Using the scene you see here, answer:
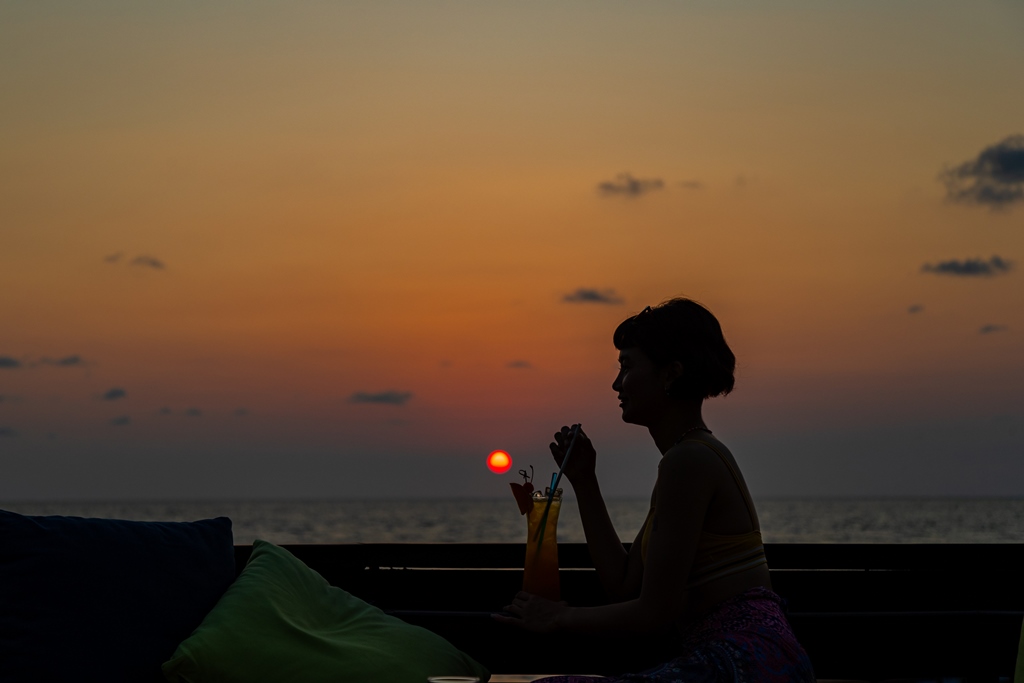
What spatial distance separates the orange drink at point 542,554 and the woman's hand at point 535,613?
0.03 m

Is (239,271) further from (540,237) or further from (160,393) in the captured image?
(160,393)

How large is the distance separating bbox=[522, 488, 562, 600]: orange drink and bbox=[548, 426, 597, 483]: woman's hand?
218mm

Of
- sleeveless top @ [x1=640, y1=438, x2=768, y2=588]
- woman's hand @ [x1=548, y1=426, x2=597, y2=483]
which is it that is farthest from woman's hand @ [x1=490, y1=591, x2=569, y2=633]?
woman's hand @ [x1=548, y1=426, x2=597, y2=483]

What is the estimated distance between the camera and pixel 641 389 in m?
2.16

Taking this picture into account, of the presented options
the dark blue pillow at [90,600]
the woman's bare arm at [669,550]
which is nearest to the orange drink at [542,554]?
the woman's bare arm at [669,550]

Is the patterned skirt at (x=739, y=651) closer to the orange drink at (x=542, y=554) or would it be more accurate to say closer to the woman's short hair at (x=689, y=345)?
the orange drink at (x=542, y=554)

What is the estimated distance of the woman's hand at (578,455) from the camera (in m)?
2.42

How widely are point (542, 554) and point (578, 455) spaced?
12.6 inches

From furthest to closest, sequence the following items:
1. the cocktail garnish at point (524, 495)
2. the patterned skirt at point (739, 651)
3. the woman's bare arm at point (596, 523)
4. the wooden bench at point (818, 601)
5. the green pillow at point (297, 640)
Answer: the wooden bench at point (818, 601), the green pillow at point (297, 640), the woman's bare arm at point (596, 523), the cocktail garnish at point (524, 495), the patterned skirt at point (739, 651)

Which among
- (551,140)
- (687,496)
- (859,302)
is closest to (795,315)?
(859,302)

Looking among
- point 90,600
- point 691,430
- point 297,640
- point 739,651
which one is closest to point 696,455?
point 691,430

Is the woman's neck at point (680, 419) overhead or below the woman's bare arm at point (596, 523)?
overhead

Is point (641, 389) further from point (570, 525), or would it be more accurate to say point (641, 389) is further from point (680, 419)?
point (570, 525)

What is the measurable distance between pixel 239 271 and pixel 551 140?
31.8ft
